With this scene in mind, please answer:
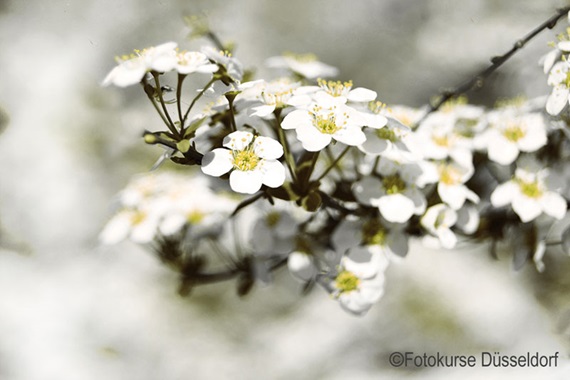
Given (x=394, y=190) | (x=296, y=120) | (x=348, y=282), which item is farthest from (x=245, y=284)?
(x=296, y=120)

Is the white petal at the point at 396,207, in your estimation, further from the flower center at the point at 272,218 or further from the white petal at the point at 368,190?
the flower center at the point at 272,218

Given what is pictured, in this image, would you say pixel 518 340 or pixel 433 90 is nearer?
pixel 518 340

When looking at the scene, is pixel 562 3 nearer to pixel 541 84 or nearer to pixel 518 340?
pixel 541 84

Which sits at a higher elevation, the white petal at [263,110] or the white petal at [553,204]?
the white petal at [553,204]

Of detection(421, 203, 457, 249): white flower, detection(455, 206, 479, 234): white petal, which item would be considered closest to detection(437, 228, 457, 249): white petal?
detection(421, 203, 457, 249): white flower

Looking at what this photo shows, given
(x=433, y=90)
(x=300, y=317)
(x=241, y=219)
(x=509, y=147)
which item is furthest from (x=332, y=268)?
(x=433, y=90)

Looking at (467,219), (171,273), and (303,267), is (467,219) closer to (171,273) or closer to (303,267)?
(303,267)

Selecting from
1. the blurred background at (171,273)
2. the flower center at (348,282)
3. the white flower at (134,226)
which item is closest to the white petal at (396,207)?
the flower center at (348,282)

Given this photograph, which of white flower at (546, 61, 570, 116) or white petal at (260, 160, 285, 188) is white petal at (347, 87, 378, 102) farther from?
white flower at (546, 61, 570, 116)
